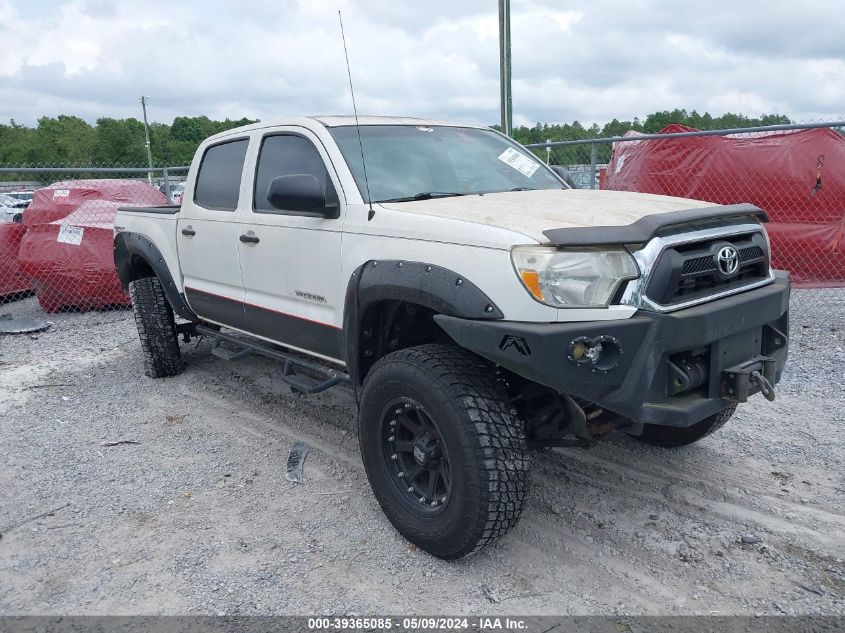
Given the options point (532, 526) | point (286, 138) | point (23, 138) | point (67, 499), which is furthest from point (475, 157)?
point (23, 138)

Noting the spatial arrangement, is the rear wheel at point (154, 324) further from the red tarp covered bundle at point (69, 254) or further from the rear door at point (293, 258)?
the red tarp covered bundle at point (69, 254)

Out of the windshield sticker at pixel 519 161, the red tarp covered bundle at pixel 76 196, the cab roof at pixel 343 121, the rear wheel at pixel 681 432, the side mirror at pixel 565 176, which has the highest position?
the cab roof at pixel 343 121

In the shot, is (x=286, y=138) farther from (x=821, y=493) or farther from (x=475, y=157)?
(x=821, y=493)

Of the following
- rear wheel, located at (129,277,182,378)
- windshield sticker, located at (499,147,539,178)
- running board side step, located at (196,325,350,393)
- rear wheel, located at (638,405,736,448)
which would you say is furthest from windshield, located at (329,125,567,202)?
rear wheel, located at (129,277,182,378)

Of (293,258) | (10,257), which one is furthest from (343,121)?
(10,257)

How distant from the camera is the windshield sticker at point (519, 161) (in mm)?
4391

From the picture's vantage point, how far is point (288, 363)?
4.38 metres

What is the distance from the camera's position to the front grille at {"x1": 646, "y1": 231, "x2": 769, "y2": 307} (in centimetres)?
272

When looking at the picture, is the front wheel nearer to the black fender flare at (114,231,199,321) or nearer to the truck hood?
the truck hood

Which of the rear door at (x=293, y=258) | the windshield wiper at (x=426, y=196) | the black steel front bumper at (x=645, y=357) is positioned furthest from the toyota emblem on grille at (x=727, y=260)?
the rear door at (x=293, y=258)

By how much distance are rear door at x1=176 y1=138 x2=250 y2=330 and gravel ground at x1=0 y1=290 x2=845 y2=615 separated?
0.87 meters

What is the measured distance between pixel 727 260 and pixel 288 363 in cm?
263

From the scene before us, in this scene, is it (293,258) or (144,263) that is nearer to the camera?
(293,258)

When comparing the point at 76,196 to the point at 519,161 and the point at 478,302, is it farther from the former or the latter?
the point at 478,302
